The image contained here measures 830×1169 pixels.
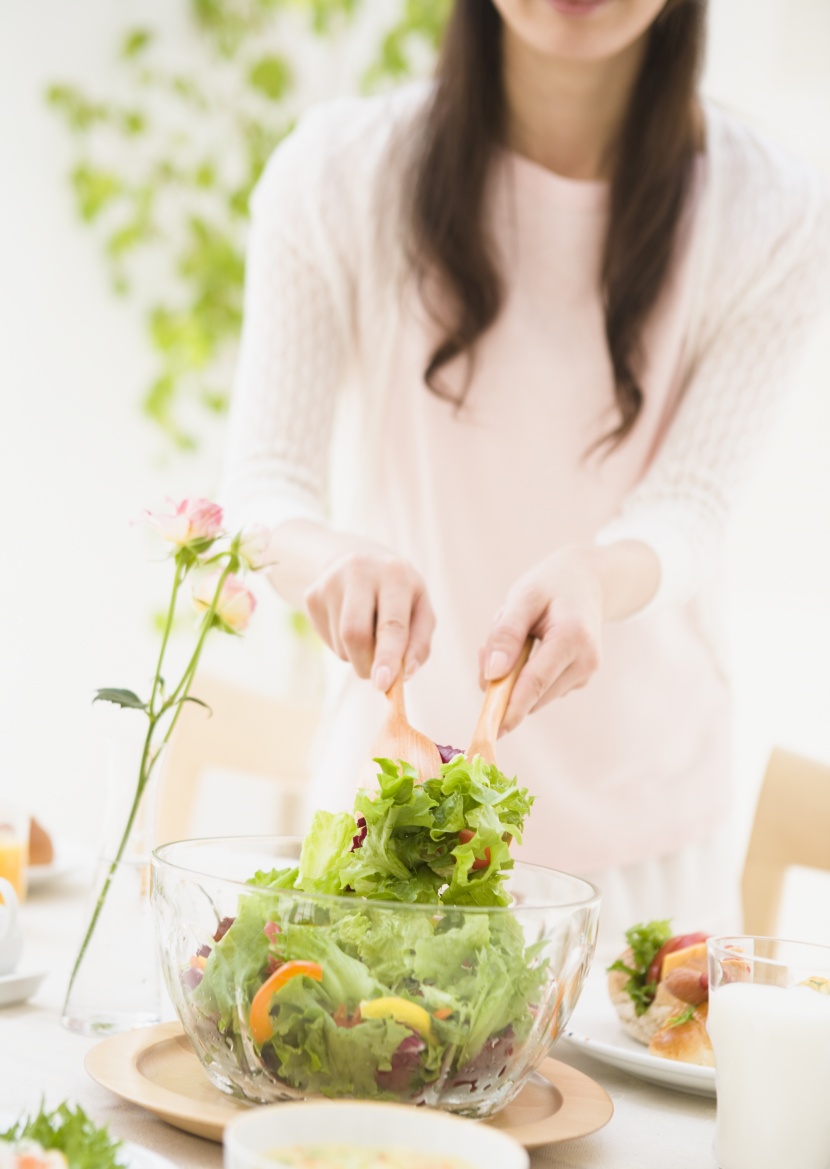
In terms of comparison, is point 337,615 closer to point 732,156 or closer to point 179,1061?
point 179,1061

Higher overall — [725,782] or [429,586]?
[429,586]

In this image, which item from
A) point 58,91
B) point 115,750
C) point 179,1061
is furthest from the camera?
point 58,91

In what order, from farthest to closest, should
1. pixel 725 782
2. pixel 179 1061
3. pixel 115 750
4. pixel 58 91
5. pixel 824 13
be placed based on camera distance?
pixel 824 13
pixel 58 91
pixel 725 782
pixel 115 750
pixel 179 1061

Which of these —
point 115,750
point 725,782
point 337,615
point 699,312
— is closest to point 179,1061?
point 115,750

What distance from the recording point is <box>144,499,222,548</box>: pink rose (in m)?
0.84

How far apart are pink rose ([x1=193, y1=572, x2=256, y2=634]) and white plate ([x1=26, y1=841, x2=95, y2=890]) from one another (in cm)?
59

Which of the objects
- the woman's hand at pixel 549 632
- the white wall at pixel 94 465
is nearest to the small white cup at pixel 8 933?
the woman's hand at pixel 549 632

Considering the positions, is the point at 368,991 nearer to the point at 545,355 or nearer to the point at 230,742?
the point at 545,355

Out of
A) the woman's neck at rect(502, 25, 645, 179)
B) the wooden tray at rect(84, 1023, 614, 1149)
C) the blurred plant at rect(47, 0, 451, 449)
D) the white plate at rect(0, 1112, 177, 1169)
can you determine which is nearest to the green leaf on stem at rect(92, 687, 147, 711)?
the wooden tray at rect(84, 1023, 614, 1149)

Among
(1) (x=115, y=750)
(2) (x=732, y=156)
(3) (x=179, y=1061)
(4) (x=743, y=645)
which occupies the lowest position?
(3) (x=179, y=1061)

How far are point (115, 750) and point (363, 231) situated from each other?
2.58 ft

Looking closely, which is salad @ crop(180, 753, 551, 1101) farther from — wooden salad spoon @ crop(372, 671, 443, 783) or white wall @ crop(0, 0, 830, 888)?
→ white wall @ crop(0, 0, 830, 888)

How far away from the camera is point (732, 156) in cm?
155

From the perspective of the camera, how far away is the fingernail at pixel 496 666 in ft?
3.17
